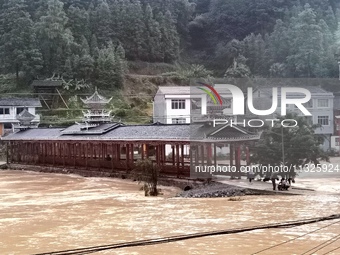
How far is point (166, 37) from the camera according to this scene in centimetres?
7419

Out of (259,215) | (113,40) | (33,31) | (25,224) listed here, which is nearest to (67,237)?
(25,224)

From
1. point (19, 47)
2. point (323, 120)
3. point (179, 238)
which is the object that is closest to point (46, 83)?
point (19, 47)

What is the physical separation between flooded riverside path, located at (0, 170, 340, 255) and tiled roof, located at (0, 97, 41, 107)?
28940 millimetres

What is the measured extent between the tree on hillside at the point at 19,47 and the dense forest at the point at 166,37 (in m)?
0.11

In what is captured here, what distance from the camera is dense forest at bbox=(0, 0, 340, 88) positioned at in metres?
62.5

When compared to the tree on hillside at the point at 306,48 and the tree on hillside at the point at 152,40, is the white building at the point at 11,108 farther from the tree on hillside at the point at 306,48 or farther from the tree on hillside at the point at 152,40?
the tree on hillside at the point at 306,48

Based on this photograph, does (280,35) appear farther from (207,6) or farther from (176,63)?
(207,6)

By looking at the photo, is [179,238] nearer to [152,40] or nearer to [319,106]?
[319,106]

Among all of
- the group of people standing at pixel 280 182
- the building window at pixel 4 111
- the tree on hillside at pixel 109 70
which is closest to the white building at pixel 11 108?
the building window at pixel 4 111

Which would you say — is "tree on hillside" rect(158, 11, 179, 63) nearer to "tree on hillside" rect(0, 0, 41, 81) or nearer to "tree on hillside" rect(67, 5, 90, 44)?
"tree on hillside" rect(67, 5, 90, 44)

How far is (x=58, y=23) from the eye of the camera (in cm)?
6500

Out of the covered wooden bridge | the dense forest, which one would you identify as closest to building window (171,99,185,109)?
the covered wooden bridge

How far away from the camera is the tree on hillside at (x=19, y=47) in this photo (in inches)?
2431

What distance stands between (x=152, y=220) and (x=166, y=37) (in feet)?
193
